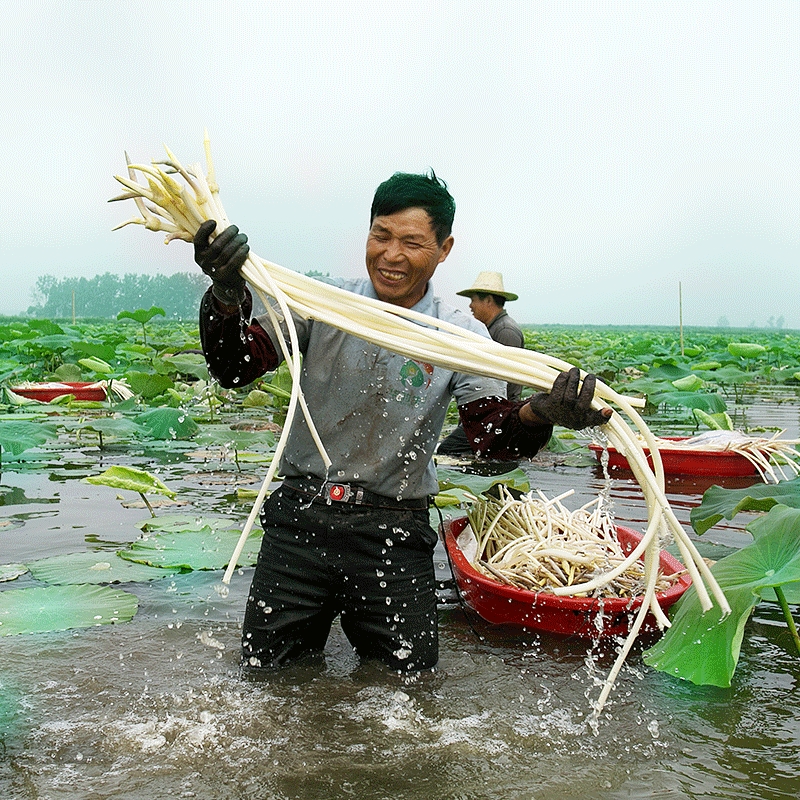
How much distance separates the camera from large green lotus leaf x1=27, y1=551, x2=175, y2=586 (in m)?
3.05

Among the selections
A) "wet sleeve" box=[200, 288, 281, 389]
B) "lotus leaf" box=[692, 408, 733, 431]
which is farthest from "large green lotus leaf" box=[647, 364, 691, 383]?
"wet sleeve" box=[200, 288, 281, 389]

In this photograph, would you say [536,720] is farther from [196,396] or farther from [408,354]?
[196,396]

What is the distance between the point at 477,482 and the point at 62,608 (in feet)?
4.97

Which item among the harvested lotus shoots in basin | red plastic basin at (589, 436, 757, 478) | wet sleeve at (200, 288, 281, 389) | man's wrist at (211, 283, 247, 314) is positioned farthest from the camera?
red plastic basin at (589, 436, 757, 478)

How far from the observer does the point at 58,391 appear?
7641 mm

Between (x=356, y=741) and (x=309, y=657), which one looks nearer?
(x=356, y=741)

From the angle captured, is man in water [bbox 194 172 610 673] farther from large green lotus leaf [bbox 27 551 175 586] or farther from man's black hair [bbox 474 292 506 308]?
man's black hair [bbox 474 292 506 308]

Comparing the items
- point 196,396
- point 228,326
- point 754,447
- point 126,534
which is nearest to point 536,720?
point 228,326

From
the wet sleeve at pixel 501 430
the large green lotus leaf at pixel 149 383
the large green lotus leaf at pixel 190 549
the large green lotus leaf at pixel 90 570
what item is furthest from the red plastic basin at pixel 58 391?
the wet sleeve at pixel 501 430

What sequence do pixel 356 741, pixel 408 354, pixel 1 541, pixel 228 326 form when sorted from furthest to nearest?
pixel 1 541 < pixel 228 326 < pixel 356 741 < pixel 408 354

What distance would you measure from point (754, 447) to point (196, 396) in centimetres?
520

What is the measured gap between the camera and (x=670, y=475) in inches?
215

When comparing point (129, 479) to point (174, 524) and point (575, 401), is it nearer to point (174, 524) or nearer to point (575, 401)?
point (174, 524)

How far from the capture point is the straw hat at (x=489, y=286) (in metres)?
5.95
